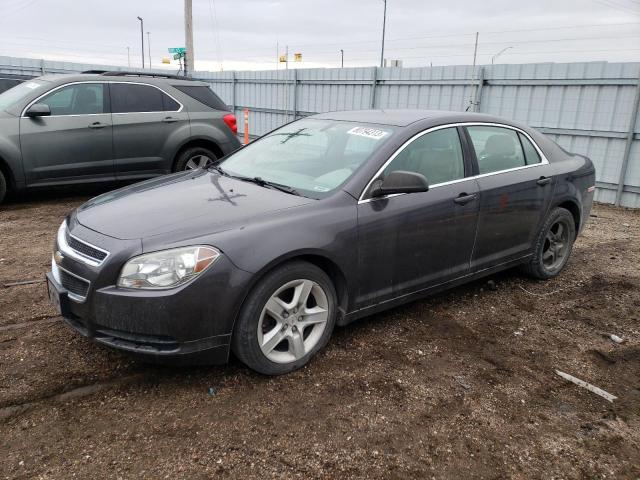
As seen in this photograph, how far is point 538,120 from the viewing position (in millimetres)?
9656

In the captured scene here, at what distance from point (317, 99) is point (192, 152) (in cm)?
677

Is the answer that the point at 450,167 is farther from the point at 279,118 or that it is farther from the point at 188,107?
the point at 279,118

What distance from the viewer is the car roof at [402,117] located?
398cm

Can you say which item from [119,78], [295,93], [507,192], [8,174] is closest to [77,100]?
[119,78]

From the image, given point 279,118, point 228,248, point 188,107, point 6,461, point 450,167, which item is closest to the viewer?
point 6,461

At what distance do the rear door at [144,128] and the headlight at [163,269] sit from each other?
5156 mm

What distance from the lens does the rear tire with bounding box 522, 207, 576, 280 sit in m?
4.83

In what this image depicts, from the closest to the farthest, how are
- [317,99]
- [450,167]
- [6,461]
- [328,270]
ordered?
[6,461]
[328,270]
[450,167]
[317,99]

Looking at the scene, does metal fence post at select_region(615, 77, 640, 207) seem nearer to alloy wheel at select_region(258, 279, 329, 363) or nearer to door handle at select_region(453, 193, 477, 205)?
door handle at select_region(453, 193, 477, 205)

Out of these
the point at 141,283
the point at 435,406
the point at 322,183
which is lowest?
the point at 435,406

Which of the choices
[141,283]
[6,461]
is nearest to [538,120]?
[141,283]

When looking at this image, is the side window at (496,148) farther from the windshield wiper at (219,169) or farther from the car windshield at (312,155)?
the windshield wiper at (219,169)

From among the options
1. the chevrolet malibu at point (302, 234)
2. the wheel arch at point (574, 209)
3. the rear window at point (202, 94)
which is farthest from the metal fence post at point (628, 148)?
the rear window at point (202, 94)

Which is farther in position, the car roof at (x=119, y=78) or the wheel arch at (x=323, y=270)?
the car roof at (x=119, y=78)
